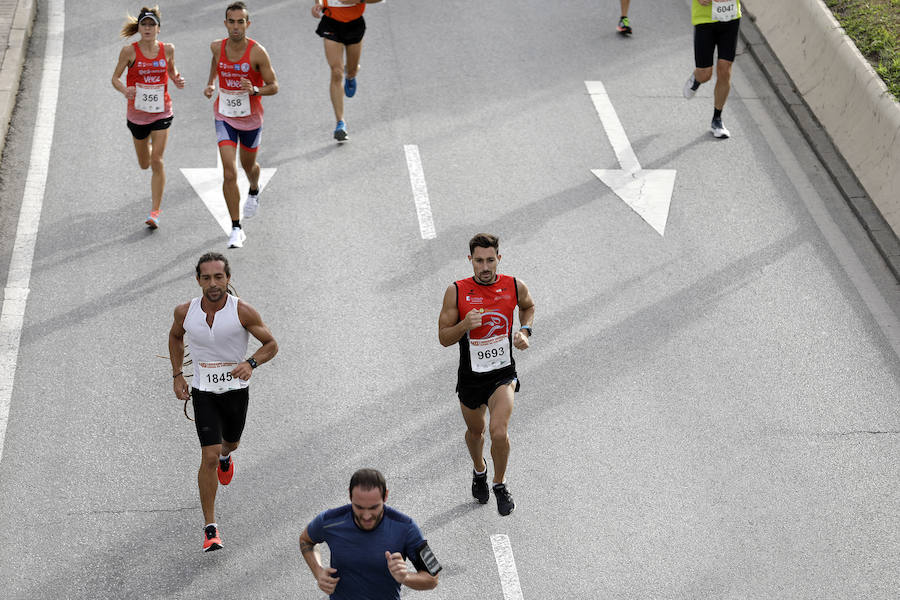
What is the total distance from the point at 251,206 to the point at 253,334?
393 cm

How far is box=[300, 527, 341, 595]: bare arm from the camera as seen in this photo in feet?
18.5

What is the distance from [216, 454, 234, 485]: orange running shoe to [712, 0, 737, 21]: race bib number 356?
7.45 m

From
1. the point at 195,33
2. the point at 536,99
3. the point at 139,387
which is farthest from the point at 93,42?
the point at 139,387

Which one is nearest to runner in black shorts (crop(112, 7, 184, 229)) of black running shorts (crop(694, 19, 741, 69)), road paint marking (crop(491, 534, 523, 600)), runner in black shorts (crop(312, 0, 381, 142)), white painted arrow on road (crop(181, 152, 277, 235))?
white painted arrow on road (crop(181, 152, 277, 235))

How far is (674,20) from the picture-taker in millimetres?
15188

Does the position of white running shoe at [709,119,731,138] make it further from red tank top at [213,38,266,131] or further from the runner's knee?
the runner's knee

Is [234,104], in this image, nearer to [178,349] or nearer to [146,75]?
[146,75]

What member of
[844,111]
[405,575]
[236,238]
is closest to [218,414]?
[405,575]

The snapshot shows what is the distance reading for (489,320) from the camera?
7.46 metres

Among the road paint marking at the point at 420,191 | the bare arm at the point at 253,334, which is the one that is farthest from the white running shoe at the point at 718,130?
the bare arm at the point at 253,334

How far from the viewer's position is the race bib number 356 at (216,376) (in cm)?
738

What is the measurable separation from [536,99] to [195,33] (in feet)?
14.8

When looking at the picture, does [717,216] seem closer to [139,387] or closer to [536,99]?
[536,99]

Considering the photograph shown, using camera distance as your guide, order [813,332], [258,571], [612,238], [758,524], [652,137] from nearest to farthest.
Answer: [258,571], [758,524], [813,332], [612,238], [652,137]
